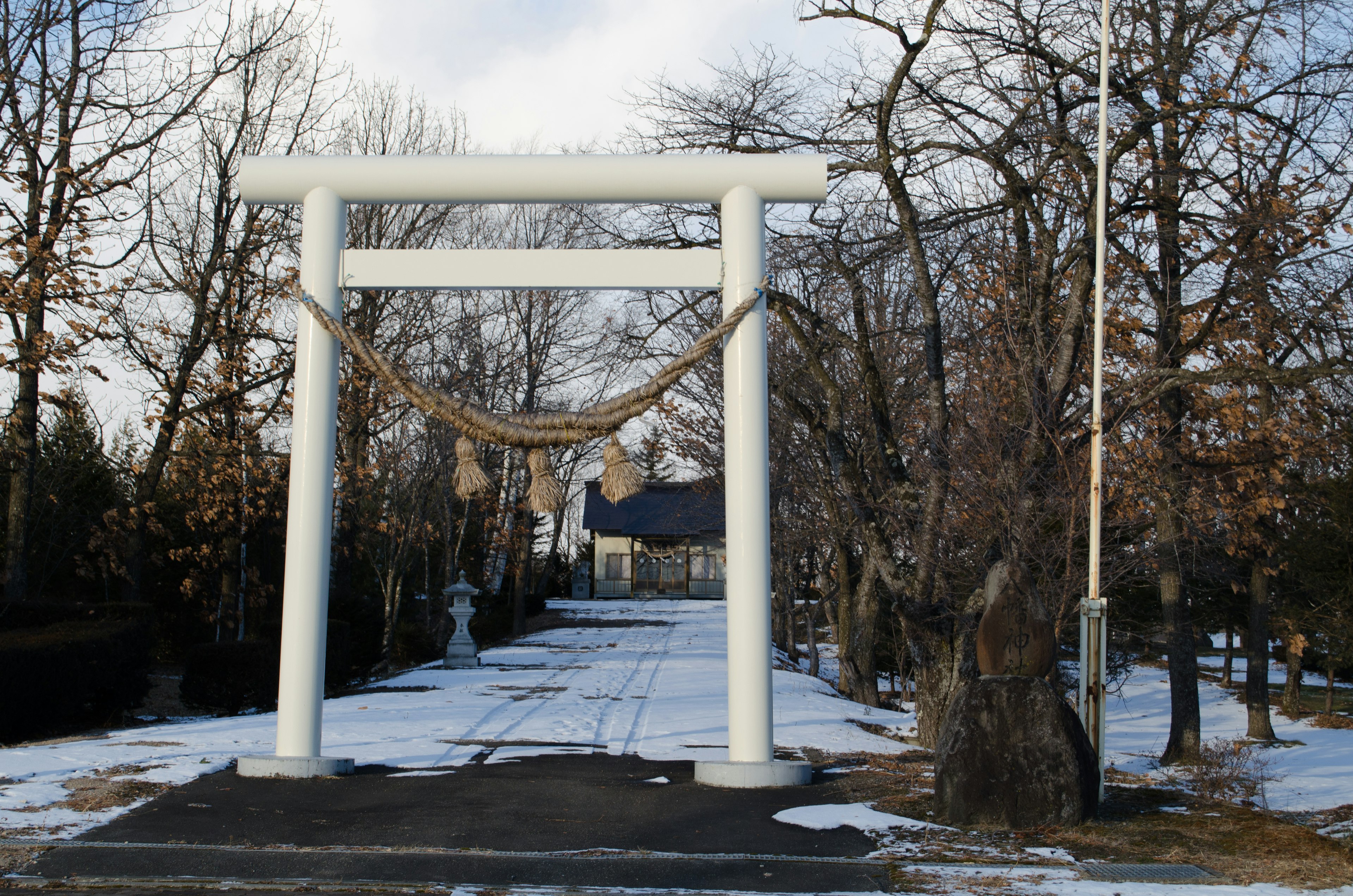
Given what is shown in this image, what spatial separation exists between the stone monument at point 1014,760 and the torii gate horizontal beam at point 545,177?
3473 mm

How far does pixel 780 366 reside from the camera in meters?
18.3

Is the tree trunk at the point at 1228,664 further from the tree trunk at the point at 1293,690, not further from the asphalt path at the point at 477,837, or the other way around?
the asphalt path at the point at 477,837

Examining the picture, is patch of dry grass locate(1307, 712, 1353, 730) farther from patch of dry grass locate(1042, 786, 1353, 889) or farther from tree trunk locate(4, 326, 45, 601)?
tree trunk locate(4, 326, 45, 601)

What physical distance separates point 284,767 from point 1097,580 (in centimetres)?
554

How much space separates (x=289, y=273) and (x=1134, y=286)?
12.2 m

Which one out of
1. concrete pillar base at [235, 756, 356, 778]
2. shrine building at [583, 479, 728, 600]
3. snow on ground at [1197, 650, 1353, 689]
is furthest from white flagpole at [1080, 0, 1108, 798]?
shrine building at [583, 479, 728, 600]

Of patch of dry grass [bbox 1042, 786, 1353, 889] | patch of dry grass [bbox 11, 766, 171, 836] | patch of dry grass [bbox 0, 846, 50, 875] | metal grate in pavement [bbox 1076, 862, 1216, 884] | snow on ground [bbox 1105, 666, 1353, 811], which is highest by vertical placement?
patch of dry grass [bbox 0, 846, 50, 875]

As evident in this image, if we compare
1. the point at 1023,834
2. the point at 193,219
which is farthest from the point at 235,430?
the point at 1023,834

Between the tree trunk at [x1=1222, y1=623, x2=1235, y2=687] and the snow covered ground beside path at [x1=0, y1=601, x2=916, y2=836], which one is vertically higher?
the snow covered ground beside path at [x1=0, y1=601, x2=916, y2=836]

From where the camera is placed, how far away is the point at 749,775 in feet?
21.6

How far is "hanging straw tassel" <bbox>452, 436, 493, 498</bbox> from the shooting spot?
736 cm

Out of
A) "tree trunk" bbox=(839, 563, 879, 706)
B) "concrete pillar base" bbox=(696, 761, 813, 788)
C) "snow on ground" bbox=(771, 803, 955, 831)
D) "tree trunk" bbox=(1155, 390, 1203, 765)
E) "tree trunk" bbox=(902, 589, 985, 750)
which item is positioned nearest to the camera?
"snow on ground" bbox=(771, 803, 955, 831)

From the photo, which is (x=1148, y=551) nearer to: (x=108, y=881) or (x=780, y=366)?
(x=780, y=366)

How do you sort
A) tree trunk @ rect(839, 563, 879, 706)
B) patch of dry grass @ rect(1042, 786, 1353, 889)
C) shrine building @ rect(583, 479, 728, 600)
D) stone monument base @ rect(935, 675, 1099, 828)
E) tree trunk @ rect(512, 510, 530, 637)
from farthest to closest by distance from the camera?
shrine building @ rect(583, 479, 728, 600)
tree trunk @ rect(512, 510, 530, 637)
tree trunk @ rect(839, 563, 879, 706)
stone monument base @ rect(935, 675, 1099, 828)
patch of dry grass @ rect(1042, 786, 1353, 889)
